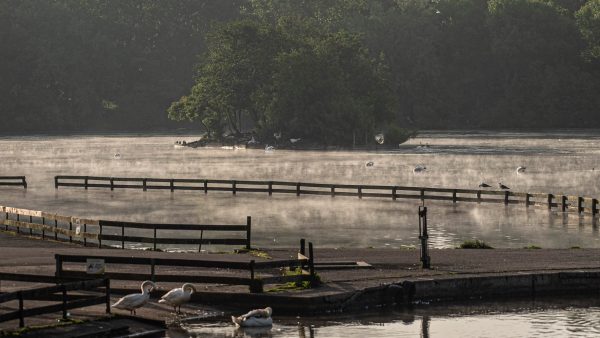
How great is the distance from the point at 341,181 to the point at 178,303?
68.4 metres

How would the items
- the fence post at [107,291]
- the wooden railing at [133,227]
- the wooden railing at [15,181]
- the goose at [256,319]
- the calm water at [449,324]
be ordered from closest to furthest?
the fence post at [107,291] < the goose at [256,319] < the calm water at [449,324] < the wooden railing at [133,227] < the wooden railing at [15,181]

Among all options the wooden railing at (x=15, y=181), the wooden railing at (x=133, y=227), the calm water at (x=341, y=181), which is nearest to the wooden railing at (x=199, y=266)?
the wooden railing at (x=133, y=227)

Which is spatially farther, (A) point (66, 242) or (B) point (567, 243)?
(B) point (567, 243)

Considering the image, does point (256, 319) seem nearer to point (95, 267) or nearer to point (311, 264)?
point (95, 267)

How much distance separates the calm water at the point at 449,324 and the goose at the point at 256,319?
0.23m

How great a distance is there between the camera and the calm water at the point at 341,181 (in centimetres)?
5675

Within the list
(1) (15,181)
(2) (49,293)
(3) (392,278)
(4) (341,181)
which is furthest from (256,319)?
(1) (15,181)

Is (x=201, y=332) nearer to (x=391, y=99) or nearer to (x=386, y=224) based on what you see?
(x=386, y=224)

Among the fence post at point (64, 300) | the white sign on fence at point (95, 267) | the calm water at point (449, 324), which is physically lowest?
the calm water at point (449, 324)

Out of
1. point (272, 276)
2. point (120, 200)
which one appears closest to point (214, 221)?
point (120, 200)

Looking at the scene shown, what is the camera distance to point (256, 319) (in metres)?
27.9

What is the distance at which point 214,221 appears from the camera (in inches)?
2520

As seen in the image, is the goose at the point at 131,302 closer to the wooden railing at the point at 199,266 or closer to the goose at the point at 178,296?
the goose at the point at 178,296

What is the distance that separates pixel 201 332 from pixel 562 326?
8.08 meters
